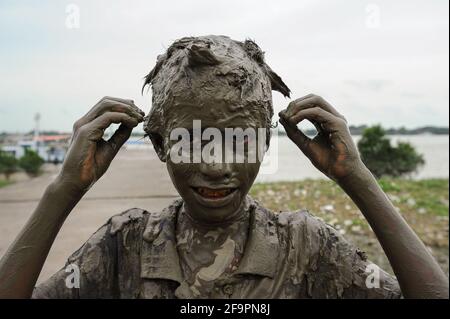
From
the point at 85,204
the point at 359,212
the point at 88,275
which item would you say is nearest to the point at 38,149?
the point at 85,204

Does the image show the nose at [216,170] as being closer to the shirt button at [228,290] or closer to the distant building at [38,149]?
the shirt button at [228,290]

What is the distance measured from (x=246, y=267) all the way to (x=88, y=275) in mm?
691

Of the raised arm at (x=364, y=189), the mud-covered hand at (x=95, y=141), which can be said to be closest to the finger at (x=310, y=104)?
the raised arm at (x=364, y=189)

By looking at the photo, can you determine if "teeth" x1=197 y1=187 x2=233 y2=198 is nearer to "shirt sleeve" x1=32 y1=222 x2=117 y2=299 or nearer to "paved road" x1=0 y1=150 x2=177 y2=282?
"shirt sleeve" x1=32 y1=222 x2=117 y2=299

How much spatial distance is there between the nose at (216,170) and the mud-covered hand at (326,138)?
37 cm

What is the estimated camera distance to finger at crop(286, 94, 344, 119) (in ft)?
6.57

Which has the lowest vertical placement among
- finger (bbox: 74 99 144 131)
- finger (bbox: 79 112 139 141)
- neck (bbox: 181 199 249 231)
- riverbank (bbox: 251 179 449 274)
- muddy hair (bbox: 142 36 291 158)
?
riverbank (bbox: 251 179 449 274)

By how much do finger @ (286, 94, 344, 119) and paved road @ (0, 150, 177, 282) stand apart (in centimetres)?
380

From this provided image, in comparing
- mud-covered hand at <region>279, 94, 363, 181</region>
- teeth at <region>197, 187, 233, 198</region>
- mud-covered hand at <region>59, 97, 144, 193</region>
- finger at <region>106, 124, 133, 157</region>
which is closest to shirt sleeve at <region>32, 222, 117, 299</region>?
mud-covered hand at <region>59, 97, 144, 193</region>

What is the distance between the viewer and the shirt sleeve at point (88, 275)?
209cm
